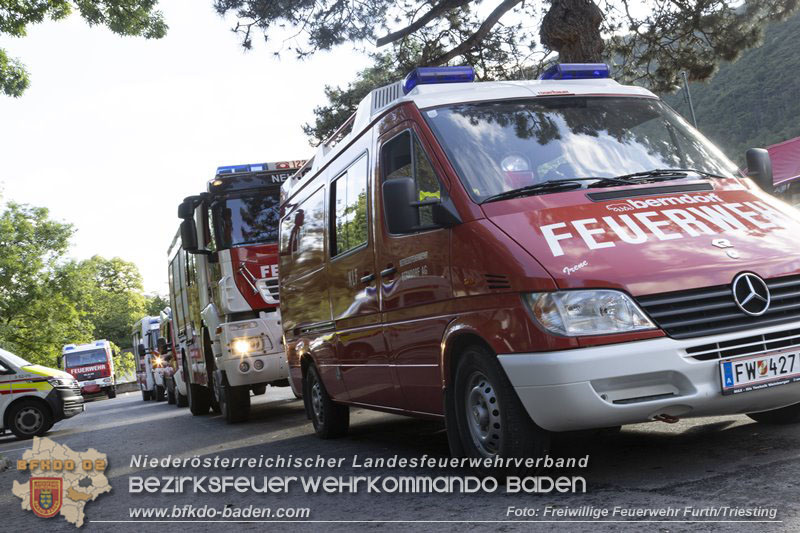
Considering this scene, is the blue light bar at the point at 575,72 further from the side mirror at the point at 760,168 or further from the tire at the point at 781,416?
the tire at the point at 781,416

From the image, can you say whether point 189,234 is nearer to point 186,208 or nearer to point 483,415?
point 186,208

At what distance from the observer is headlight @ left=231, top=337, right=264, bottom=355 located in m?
11.8

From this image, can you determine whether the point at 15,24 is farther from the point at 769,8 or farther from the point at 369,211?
the point at 769,8

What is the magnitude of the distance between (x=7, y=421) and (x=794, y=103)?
4852cm

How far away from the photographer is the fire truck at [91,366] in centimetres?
4090

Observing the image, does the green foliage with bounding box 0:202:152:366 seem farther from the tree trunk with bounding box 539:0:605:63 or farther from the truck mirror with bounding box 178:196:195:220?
the tree trunk with bounding box 539:0:605:63

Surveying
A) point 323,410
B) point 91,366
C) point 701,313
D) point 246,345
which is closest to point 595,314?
point 701,313

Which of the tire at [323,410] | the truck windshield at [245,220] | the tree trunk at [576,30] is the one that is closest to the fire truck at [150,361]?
the truck windshield at [245,220]

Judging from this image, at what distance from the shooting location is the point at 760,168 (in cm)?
596

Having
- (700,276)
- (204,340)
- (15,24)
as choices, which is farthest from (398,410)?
(15,24)

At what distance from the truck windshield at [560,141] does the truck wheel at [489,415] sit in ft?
3.11

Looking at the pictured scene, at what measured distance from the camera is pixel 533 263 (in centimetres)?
461

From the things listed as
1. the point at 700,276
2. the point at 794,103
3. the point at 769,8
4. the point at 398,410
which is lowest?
the point at 398,410

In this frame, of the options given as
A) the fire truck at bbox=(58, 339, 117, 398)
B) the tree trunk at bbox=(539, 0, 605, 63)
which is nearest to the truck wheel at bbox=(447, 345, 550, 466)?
the tree trunk at bbox=(539, 0, 605, 63)
